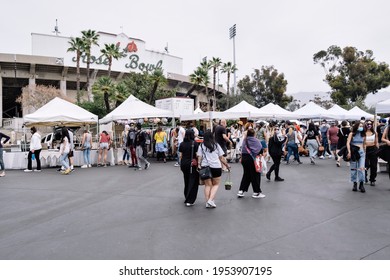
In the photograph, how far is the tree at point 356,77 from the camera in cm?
4316

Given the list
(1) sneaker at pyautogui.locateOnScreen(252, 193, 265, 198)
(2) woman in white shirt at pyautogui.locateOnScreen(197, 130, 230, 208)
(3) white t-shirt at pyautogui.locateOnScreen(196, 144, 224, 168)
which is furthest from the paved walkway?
(3) white t-shirt at pyautogui.locateOnScreen(196, 144, 224, 168)

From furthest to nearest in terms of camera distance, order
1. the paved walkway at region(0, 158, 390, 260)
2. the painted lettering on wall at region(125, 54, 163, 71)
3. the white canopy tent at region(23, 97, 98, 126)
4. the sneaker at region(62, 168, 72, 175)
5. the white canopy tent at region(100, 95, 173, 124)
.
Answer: the painted lettering on wall at region(125, 54, 163, 71)
the white canopy tent at region(100, 95, 173, 124)
the white canopy tent at region(23, 97, 98, 126)
the sneaker at region(62, 168, 72, 175)
the paved walkway at region(0, 158, 390, 260)

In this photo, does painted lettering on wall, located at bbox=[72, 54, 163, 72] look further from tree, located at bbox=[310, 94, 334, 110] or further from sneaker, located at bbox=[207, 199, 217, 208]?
sneaker, located at bbox=[207, 199, 217, 208]

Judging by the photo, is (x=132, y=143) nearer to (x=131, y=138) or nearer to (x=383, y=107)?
(x=131, y=138)

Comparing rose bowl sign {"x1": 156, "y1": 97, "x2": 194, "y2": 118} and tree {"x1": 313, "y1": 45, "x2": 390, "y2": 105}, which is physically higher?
tree {"x1": 313, "y1": 45, "x2": 390, "y2": 105}

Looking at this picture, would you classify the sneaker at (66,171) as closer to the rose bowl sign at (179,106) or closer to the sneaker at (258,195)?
the rose bowl sign at (179,106)

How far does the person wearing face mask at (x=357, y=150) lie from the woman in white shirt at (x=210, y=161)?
3.43 m

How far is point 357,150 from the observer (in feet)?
25.0

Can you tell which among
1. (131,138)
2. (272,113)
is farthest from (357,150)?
(272,113)

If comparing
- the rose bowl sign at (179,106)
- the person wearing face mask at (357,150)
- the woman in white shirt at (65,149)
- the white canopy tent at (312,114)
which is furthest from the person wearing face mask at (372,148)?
the white canopy tent at (312,114)

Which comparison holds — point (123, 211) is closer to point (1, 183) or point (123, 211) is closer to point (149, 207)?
point (149, 207)

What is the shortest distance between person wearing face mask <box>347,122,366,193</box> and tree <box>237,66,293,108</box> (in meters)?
46.7

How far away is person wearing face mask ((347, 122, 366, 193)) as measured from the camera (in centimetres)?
759

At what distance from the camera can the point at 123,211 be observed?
631 centimetres
